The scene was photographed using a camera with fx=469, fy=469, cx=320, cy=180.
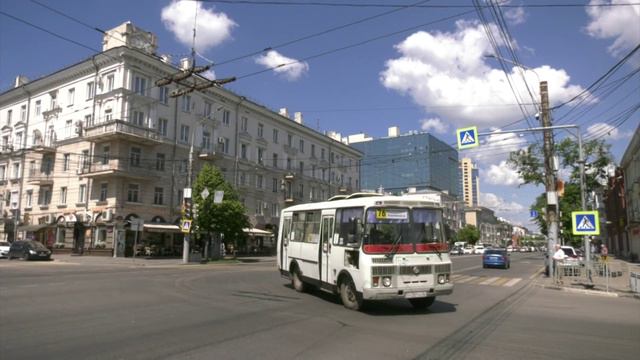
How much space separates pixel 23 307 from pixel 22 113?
4762cm

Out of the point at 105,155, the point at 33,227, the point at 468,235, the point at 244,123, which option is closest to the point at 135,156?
the point at 105,155

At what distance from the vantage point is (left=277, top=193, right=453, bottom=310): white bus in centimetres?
1063

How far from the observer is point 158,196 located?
42.6 metres

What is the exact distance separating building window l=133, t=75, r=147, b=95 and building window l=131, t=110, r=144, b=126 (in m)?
1.71

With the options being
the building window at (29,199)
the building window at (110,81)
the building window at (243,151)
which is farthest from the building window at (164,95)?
the building window at (29,199)

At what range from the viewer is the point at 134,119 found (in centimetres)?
4000

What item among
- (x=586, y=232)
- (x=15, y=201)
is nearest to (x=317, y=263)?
(x=586, y=232)

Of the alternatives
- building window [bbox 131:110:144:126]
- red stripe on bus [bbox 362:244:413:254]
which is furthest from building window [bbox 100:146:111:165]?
red stripe on bus [bbox 362:244:413:254]

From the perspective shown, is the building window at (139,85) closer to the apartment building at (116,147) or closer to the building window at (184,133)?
the apartment building at (116,147)

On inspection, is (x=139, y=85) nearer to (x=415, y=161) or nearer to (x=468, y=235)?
(x=415, y=161)

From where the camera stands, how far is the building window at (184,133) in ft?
147

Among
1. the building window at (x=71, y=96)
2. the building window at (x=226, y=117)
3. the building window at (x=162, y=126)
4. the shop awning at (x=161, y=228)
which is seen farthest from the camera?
the building window at (x=226, y=117)

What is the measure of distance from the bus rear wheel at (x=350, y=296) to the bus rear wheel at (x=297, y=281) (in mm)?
3150

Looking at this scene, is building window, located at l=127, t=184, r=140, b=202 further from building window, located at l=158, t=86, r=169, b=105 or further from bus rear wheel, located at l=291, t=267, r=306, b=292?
bus rear wheel, located at l=291, t=267, r=306, b=292
